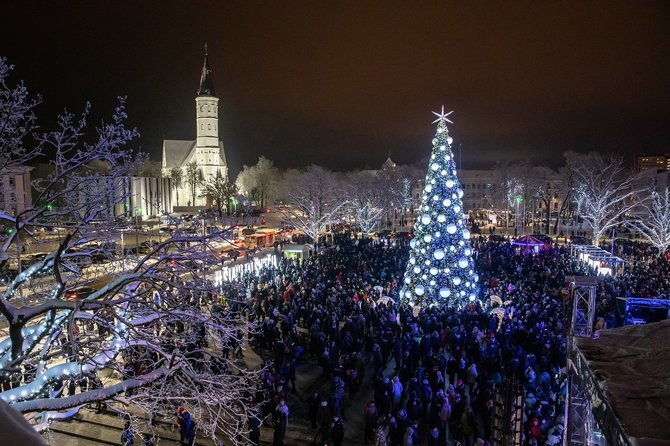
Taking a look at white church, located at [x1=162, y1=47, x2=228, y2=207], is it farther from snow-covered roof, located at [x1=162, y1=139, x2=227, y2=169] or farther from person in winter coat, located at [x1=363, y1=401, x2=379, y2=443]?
person in winter coat, located at [x1=363, y1=401, x2=379, y2=443]

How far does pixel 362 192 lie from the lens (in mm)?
55938

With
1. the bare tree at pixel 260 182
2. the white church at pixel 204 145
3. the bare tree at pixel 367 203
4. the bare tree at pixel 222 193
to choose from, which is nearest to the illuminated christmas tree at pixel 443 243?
the bare tree at pixel 367 203

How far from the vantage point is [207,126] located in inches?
3450

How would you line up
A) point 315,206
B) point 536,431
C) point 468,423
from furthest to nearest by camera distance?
point 315,206, point 468,423, point 536,431

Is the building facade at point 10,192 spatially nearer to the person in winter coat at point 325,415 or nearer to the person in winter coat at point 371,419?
the person in winter coat at point 325,415

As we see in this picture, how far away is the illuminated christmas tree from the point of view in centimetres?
1717

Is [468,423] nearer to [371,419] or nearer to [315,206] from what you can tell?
[371,419]

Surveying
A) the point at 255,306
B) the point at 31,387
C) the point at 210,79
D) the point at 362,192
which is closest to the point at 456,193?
the point at 255,306

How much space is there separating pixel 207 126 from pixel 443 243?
3076 inches

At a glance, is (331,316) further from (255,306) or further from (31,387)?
(31,387)

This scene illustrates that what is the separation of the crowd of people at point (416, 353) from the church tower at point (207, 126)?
6745cm

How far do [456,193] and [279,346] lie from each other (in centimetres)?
888

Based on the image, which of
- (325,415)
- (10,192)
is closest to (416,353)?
(325,415)

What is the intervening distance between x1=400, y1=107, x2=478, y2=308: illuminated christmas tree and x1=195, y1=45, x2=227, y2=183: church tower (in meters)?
72.3
